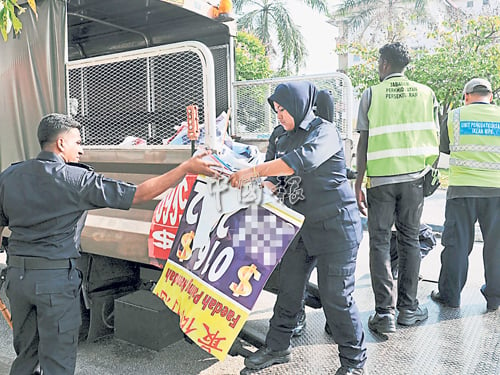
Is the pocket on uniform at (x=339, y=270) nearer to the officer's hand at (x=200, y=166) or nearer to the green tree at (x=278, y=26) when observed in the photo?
the officer's hand at (x=200, y=166)

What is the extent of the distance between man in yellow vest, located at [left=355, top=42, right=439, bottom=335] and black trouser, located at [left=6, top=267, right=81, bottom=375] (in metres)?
1.96

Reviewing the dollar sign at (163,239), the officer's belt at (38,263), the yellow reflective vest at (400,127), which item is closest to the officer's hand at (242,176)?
the dollar sign at (163,239)

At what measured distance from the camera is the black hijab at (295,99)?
2.75m

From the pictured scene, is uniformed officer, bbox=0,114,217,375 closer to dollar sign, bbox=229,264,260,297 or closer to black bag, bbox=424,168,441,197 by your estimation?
dollar sign, bbox=229,264,260,297

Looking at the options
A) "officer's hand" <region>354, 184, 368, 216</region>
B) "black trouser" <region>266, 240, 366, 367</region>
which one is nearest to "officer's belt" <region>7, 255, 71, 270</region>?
"black trouser" <region>266, 240, 366, 367</region>

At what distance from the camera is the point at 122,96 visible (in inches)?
141

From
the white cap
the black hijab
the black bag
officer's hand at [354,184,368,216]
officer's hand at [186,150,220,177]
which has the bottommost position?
officer's hand at [354,184,368,216]

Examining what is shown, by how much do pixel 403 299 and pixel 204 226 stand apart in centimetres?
173

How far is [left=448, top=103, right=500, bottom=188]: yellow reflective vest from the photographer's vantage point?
151 inches

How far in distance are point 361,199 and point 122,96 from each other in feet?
5.96

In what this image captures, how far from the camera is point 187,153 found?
9.60 ft

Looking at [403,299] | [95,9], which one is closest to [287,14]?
[95,9]

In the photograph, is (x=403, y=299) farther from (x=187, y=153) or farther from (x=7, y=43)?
(x=7, y=43)

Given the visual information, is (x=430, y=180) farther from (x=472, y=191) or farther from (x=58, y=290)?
(x=58, y=290)
